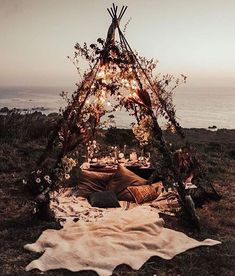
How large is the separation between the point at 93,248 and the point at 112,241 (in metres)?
0.39

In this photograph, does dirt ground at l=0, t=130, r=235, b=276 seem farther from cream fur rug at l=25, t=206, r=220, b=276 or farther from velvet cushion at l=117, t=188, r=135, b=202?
velvet cushion at l=117, t=188, r=135, b=202

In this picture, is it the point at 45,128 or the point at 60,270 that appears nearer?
the point at 60,270

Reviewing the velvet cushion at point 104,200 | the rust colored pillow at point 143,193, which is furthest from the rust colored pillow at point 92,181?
the rust colored pillow at point 143,193

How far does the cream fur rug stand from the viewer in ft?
19.5

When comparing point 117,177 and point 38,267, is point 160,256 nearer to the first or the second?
point 38,267

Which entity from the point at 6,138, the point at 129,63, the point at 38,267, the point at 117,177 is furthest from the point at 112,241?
the point at 6,138

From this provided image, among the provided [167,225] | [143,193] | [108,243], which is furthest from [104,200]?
[108,243]

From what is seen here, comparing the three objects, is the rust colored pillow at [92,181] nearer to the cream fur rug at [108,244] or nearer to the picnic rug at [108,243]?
the picnic rug at [108,243]

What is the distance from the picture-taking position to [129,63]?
9.09m

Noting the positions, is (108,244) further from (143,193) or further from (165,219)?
(143,193)

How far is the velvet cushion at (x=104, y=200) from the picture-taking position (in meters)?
8.92

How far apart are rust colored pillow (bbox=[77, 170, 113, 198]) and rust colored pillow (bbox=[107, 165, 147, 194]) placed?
0.19m

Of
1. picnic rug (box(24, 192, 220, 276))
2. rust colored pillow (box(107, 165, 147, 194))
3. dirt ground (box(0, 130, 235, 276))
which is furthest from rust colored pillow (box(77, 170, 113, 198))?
picnic rug (box(24, 192, 220, 276))

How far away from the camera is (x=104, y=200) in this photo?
354 inches
